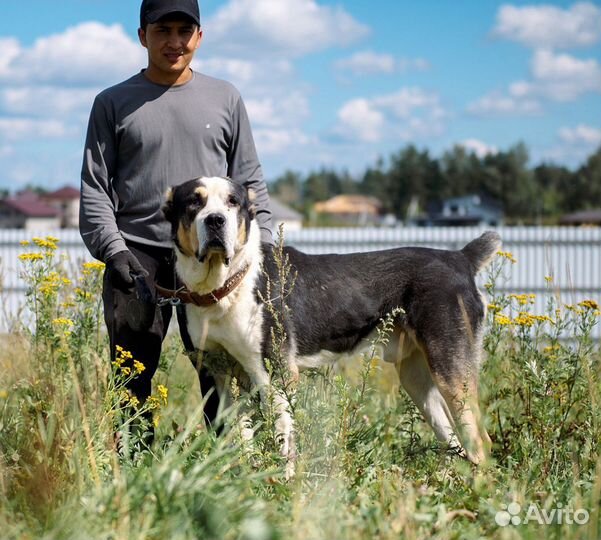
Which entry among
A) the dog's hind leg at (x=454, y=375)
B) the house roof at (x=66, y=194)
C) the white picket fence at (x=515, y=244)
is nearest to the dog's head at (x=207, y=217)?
the dog's hind leg at (x=454, y=375)

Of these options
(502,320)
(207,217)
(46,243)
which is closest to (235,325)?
(207,217)

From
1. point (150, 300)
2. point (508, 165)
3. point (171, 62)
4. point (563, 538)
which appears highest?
point (508, 165)

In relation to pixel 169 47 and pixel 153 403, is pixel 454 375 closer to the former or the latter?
pixel 153 403

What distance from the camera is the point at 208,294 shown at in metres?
4.71

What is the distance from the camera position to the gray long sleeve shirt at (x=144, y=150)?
4727mm

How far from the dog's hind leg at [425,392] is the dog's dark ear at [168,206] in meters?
1.71

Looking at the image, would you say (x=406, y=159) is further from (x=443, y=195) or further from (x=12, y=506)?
(x=12, y=506)

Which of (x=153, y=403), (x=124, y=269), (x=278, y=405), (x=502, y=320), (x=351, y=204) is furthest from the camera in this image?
(x=351, y=204)

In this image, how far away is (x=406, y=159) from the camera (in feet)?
328

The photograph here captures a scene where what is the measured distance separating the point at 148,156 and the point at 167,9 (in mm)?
820

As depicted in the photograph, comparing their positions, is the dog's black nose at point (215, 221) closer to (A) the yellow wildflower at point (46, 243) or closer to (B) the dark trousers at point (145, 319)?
(B) the dark trousers at point (145, 319)

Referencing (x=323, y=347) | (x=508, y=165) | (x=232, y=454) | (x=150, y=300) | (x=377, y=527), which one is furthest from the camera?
(x=508, y=165)

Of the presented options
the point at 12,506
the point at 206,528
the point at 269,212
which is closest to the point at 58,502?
the point at 12,506

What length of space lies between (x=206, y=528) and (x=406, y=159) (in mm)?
98954
